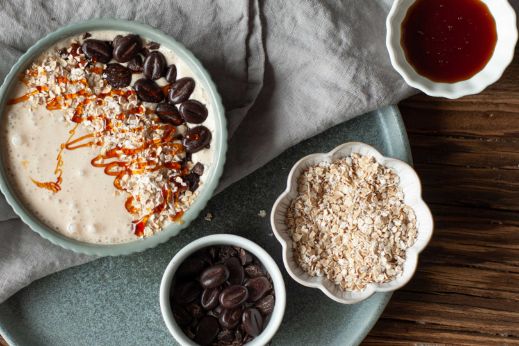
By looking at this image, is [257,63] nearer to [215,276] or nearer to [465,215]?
[215,276]

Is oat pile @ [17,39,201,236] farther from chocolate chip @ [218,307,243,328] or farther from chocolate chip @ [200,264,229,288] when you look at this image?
chocolate chip @ [218,307,243,328]

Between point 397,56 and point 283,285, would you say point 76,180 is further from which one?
point 397,56

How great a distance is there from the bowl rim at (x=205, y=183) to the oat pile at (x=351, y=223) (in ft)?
0.85

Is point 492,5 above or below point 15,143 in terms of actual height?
below

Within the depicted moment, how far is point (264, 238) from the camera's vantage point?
1.83 m

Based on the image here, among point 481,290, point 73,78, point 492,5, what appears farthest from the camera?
point 481,290

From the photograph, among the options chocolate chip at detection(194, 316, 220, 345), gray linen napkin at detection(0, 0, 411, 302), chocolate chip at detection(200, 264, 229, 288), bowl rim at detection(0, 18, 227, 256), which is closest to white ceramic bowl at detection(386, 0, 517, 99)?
gray linen napkin at detection(0, 0, 411, 302)

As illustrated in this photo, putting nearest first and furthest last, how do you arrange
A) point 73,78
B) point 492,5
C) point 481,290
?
point 73,78
point 492,5
point 481,290

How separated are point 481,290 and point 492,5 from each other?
86 centimetres

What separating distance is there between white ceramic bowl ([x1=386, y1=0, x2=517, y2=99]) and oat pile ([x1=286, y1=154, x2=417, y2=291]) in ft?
0.86

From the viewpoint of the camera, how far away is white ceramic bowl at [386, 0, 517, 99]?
1.73m

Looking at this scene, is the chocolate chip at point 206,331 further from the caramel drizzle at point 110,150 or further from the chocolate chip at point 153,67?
the chocolate chip at point 153,67

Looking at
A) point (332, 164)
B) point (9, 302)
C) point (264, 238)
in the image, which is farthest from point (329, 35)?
point (9, 302)

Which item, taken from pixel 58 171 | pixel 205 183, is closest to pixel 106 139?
pixel 58 171
